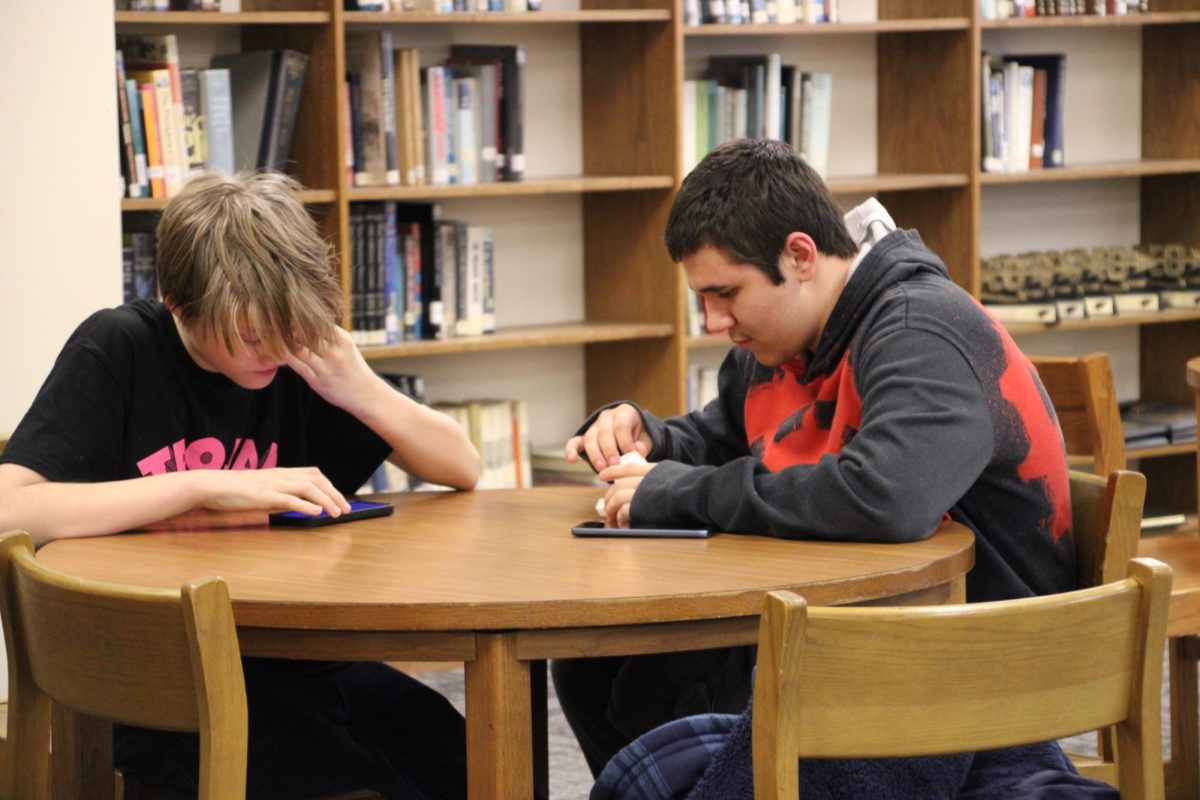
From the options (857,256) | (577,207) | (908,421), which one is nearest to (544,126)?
(577,207)

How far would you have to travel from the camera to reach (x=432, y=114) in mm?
3879

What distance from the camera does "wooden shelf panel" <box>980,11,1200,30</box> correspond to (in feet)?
14.7

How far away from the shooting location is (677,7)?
13.1 ft

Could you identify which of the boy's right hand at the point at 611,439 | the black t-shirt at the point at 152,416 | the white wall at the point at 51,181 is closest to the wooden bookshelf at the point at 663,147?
the white wall at the point at 51,181

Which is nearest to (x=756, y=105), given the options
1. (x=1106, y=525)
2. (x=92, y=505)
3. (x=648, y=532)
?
(x=1106, y=525)

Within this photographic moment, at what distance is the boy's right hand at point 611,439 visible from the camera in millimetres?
2191

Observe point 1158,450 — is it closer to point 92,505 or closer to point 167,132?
point 167,132

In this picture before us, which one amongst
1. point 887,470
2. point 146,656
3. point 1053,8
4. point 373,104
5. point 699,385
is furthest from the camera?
point 1053,8

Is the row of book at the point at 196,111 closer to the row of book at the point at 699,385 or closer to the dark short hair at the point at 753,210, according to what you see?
the row of book at the point at 699,385

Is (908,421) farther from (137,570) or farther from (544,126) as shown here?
(544,126)

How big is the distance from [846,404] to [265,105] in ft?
6.89

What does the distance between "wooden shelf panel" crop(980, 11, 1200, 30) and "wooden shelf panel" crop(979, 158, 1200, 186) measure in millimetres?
394

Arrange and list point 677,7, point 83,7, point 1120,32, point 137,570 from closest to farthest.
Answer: point 137,570 → point 83,7 → point 677,7 → point 1120,32

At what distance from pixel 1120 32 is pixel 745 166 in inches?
139
